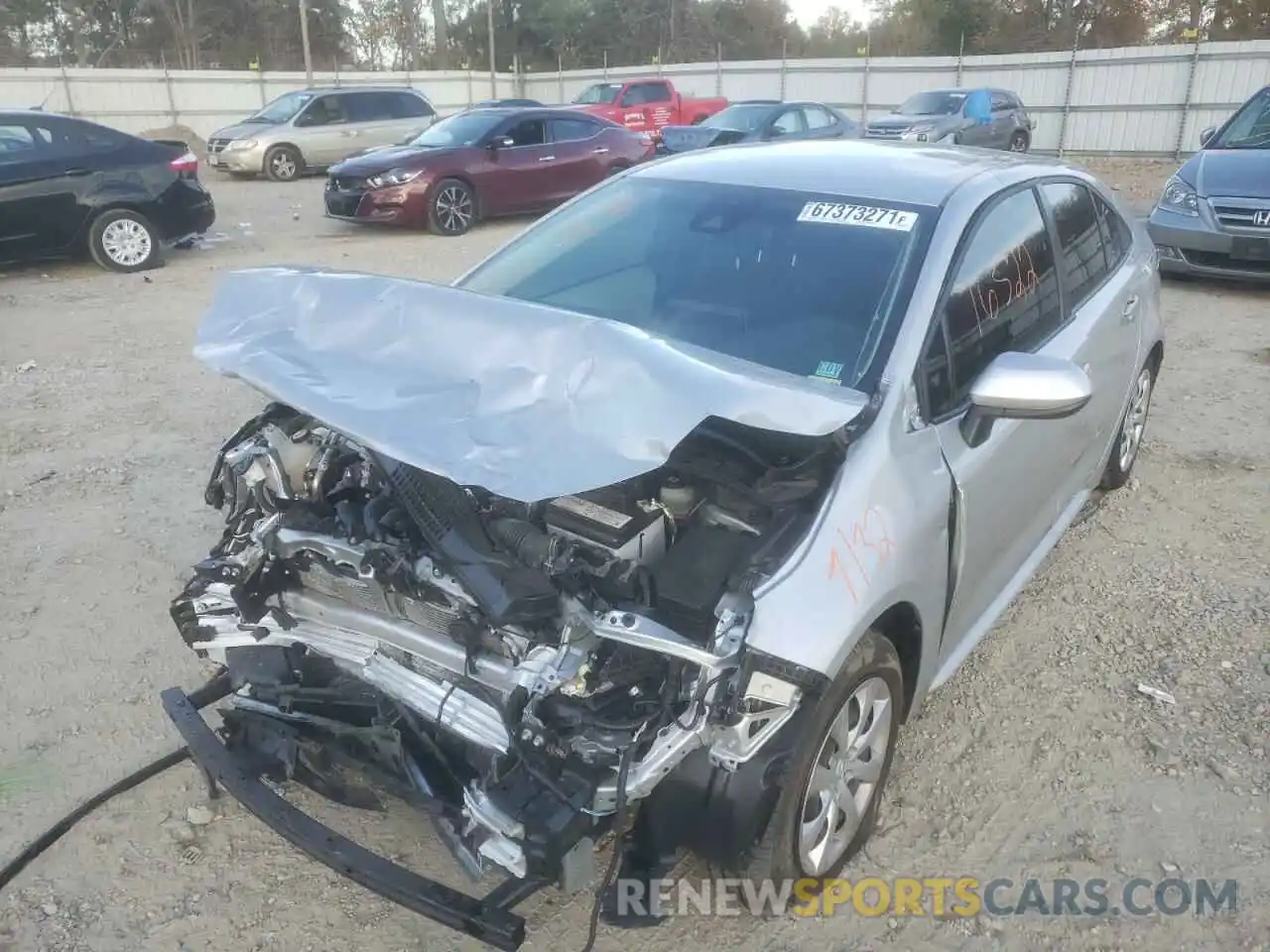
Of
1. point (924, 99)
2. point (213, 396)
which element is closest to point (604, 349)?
point (213, 396)

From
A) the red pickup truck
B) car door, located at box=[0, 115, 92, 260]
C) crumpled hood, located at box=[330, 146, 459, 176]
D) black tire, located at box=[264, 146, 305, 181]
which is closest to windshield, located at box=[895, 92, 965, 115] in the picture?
the red pickup truck

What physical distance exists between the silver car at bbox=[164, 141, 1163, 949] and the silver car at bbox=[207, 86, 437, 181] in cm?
1571

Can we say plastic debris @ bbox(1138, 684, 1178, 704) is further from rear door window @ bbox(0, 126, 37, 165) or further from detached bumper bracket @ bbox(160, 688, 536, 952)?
rear door window @ bbox(0, 126, 37, 165)

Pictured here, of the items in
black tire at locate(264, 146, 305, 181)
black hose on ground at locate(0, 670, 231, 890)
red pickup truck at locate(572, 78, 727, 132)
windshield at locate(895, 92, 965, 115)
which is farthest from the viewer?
red pickup truck at locate(572, 78, 727, 132)

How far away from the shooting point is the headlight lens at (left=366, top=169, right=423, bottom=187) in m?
12.0

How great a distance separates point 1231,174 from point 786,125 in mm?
8424

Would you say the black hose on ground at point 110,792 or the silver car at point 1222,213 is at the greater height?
the silver car at point 1222,213

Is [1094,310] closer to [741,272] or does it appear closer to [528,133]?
[741,272]

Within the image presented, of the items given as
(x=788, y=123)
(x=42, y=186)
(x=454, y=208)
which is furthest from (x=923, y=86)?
(x=42, y=186)

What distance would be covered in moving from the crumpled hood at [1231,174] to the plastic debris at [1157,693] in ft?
22.5

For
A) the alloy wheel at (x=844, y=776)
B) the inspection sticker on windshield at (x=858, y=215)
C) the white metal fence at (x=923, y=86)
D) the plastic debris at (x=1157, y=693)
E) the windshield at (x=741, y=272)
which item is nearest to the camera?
the alloy wheel at (x=844, y=776)

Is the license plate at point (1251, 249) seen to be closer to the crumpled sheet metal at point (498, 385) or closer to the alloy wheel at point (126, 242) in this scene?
the crumpled sheet metal at point (498, 385)
